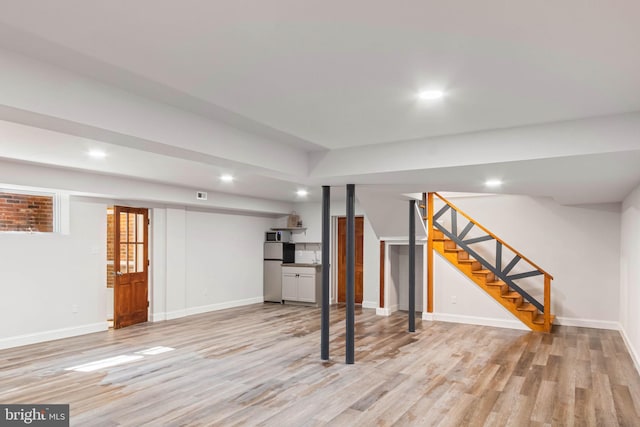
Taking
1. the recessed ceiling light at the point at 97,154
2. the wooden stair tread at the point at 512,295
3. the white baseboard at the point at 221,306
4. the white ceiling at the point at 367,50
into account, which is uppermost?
the white ceiling at the point at 367,50

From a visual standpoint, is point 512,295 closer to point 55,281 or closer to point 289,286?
point 289,286

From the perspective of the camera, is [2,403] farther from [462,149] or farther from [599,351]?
[599,351]

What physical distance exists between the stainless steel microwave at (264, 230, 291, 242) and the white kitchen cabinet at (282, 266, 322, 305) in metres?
0.74

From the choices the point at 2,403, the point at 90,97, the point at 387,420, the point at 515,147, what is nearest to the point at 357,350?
the point at 387,420

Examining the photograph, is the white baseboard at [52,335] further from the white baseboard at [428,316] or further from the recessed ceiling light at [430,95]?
the recessed ceiling light at [430,95]

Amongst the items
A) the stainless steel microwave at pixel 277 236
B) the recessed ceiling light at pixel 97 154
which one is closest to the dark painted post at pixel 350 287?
the recessed ceiling light at pixel 97 154

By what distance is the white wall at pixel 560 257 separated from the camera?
23.8 feet

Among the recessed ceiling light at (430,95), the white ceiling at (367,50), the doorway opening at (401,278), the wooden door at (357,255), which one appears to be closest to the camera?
the white ceiling at (367,50)

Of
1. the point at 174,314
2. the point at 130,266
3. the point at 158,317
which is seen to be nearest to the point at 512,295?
the point at 174,314

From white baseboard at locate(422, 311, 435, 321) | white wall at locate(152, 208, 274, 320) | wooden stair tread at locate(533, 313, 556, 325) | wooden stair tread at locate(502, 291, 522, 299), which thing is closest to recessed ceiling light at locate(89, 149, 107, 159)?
white wall at locate(152, 208, 274, 320)

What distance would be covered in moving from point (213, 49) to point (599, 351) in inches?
243

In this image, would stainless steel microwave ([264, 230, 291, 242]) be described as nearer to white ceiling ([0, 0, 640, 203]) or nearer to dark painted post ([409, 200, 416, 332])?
dark painted post ([409, 200, 416, 332])

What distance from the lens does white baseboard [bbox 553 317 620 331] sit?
23.4 ft

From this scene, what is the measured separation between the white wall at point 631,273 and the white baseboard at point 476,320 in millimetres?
1467
